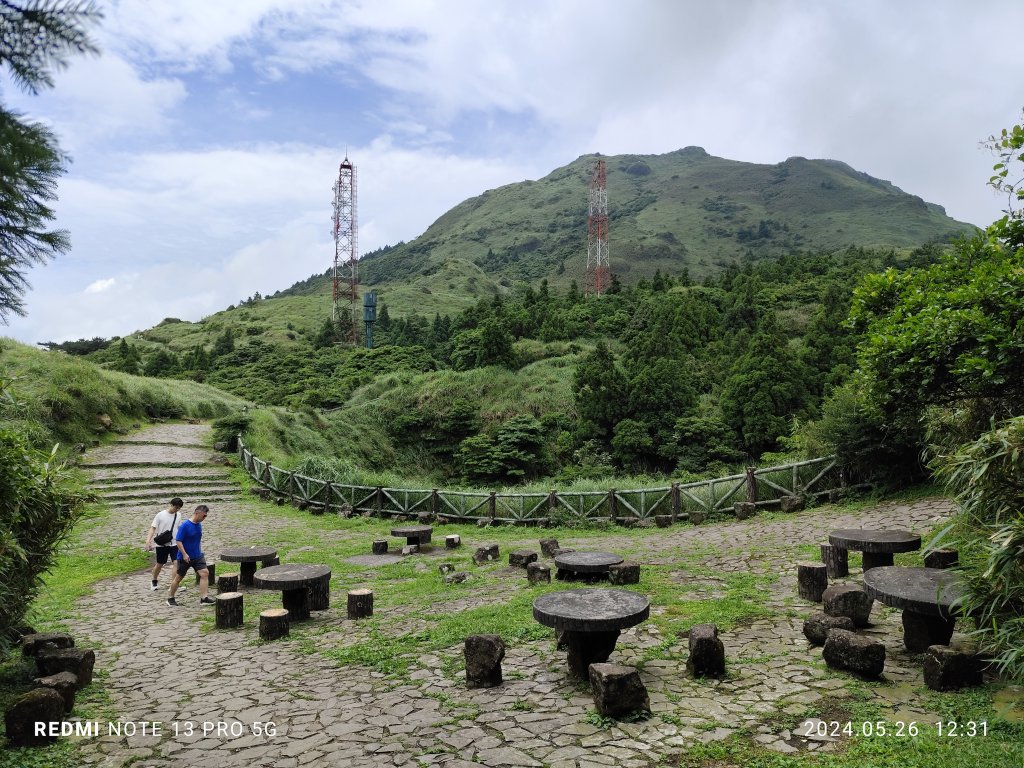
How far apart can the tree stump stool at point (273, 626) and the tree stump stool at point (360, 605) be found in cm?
90

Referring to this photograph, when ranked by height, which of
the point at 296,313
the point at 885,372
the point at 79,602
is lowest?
the point at 79,602

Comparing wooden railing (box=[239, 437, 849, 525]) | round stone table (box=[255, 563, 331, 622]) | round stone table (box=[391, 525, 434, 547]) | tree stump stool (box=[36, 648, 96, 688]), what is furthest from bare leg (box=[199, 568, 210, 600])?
wooden railing (box=[239, 437, 849, 525])

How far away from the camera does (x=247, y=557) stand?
31.3 ft

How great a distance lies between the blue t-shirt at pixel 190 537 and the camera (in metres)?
9.21

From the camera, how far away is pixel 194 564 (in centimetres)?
936

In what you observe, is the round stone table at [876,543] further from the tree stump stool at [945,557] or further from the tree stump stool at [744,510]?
the tree stump stool at [744,510]

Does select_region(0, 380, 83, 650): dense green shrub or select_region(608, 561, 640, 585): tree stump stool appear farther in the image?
select_region(608, 561, 640, 585): tree stump stool

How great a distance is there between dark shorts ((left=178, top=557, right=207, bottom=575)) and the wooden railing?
317 inches

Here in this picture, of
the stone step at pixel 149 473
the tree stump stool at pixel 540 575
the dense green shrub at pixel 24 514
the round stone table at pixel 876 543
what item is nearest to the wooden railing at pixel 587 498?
the stone step at pixel 149 473

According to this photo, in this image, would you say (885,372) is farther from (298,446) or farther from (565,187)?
(565,187)

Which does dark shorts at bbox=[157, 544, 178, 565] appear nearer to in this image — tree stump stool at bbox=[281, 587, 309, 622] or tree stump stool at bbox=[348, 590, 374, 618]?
tree stump stool at bbox=[281, 587, 309, 622]

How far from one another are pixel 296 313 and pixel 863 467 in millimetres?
68970

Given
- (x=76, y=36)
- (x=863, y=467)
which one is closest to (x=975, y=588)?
(x=76, y=36)

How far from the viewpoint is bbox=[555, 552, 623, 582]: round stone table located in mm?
8477
